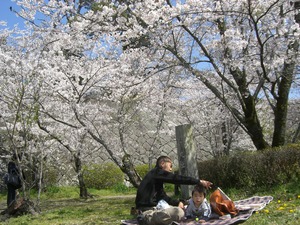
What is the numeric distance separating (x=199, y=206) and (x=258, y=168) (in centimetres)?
Answer: 354

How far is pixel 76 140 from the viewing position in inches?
458

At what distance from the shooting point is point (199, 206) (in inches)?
203

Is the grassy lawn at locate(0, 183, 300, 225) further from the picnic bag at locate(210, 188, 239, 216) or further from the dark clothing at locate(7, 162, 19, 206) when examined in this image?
the dark clothing at locate(7, 162, 19, 206)

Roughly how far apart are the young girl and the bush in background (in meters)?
3.42

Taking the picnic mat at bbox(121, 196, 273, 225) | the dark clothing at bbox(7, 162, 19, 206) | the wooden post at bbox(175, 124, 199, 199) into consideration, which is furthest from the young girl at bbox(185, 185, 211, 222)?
the dark clothing at bbox(7, 162, 19, 206)

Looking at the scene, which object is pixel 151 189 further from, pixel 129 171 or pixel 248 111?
pixel 248 111

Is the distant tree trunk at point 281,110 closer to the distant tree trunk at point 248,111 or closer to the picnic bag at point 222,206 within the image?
the distant tree trunk at point 248,111

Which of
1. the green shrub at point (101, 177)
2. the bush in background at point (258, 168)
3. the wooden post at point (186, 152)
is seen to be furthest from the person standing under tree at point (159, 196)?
the green shrub at point (101, 177)

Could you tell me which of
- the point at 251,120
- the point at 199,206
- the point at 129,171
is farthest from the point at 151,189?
the point at 251,120

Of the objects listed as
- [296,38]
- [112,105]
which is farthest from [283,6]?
[112,105]

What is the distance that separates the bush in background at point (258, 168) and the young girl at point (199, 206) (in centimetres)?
342

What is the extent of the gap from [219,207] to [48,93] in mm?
6157

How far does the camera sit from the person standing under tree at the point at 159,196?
16.4 ft

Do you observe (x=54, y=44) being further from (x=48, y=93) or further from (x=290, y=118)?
(x=290, y=118)
